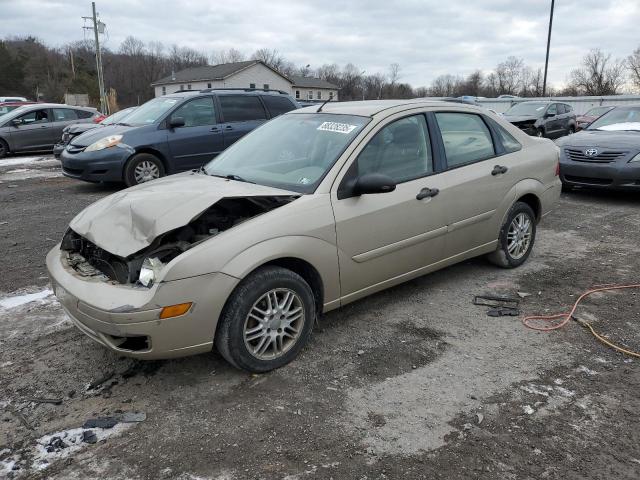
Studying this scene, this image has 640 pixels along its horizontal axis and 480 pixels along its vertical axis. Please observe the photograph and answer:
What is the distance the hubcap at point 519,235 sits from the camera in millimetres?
5121

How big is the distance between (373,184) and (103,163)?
22.1ft

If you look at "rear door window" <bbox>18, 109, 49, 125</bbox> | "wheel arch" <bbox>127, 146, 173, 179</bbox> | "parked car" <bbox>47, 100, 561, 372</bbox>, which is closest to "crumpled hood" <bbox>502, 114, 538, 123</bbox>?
"wheel arch" <bbox>127, 146, 173, 179</bbox>

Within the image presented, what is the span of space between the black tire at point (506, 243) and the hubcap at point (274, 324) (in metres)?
2.51

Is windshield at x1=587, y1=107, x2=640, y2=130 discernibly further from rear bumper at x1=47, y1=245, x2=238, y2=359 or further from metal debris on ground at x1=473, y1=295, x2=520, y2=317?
rear bumper at x1=47, y1=245, x2=238, y2=359

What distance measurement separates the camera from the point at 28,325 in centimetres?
407

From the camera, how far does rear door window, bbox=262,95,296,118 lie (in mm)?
10031

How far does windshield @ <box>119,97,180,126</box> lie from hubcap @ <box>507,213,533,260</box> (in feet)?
21.6

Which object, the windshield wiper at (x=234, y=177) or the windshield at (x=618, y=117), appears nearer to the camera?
the windshield wiper at (x=234, y=177)

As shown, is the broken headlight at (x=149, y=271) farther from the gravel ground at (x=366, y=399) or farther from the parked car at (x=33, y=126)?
the parked car at (x=33, y=126)

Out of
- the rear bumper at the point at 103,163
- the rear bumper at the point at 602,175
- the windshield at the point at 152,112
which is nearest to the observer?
the rear bumper at the point at 602,175

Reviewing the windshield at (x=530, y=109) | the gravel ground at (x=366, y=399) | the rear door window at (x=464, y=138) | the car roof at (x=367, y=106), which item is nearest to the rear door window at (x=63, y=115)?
the gravel ground at (x=366, y=399)

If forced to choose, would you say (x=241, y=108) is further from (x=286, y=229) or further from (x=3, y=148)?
(x=3, y=148)

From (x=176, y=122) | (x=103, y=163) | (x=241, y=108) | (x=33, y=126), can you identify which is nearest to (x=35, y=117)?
(x=33, y=126)

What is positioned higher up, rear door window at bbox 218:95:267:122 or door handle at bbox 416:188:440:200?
rear door window at bbox 218:95:267:122
